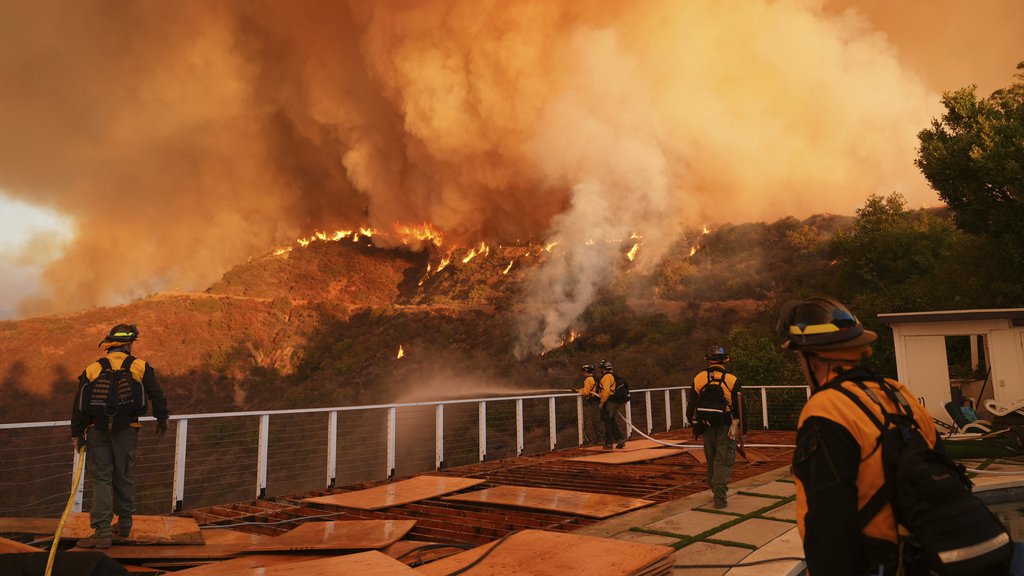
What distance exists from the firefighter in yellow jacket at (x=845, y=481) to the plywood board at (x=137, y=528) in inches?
181

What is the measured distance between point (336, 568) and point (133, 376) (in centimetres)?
273

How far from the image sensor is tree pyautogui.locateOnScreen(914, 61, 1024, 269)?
19625mm

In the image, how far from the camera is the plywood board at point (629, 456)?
31.6 feet

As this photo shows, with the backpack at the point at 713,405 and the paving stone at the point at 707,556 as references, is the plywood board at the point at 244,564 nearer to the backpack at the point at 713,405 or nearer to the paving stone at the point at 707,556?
the paving stone at the point at 707,556

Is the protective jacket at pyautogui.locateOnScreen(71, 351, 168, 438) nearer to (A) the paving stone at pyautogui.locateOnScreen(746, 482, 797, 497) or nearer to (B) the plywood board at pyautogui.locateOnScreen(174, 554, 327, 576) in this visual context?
(B) the plywood board at pyautogui.locateOnScreen(174, 554, 327, 576)

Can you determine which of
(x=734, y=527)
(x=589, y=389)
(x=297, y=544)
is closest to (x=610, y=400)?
(x=589, y=389)

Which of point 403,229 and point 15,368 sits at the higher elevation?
point 403,229

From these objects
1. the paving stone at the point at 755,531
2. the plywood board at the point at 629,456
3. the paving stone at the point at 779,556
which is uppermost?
the paving stone at the point at 779,556

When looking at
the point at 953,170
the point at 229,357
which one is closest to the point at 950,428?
the point at 953,170

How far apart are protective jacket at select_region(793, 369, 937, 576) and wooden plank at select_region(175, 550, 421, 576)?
2360 mm

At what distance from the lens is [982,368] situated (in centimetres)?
1633

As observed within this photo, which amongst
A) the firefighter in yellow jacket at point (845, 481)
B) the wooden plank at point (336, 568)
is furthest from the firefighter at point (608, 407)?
the firefighter in yellow jacket at point (845, 481)

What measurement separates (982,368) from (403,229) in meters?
91.2

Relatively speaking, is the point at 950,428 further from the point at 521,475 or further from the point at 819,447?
the point at 819,447
